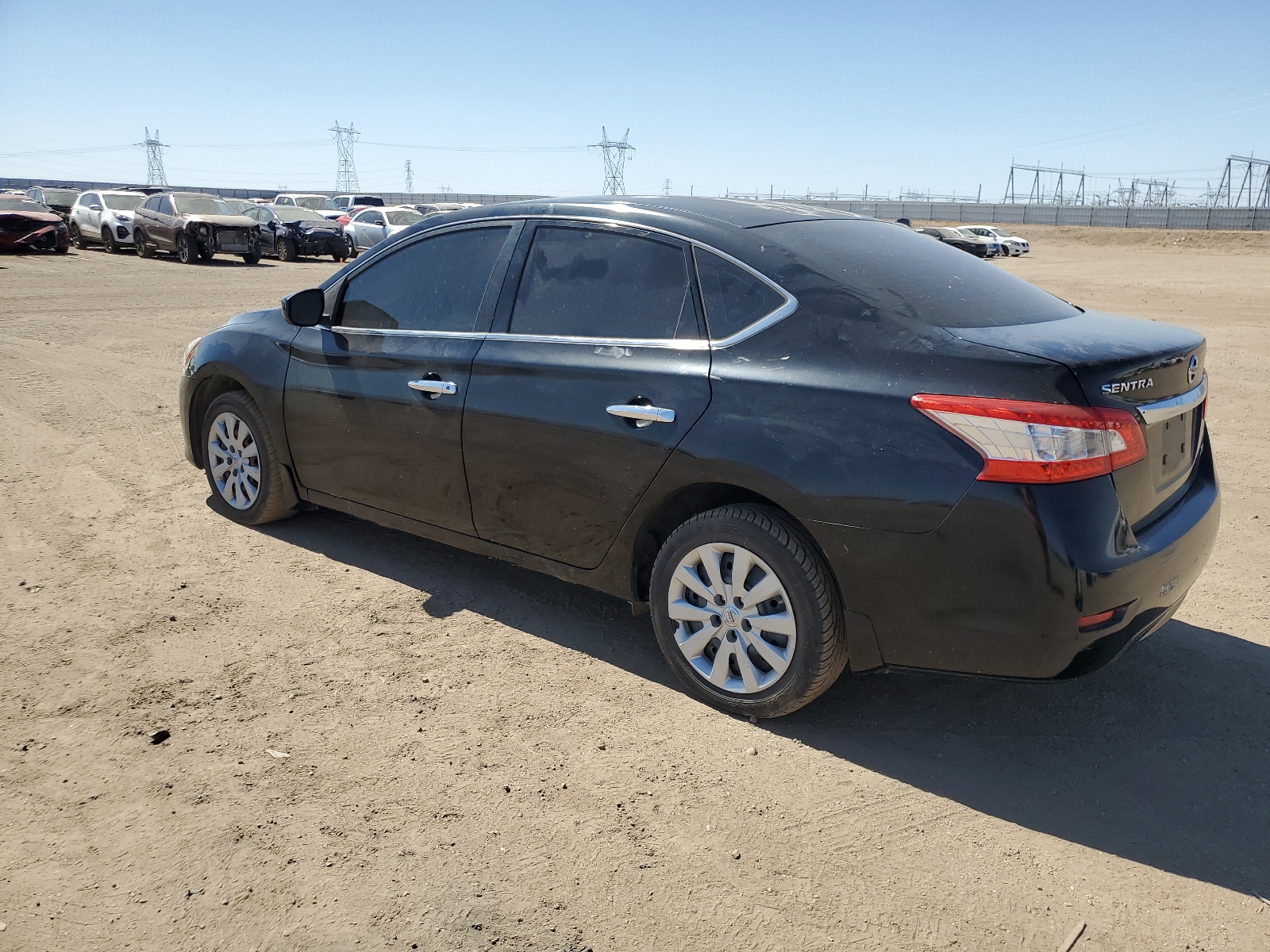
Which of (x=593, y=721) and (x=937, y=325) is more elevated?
(x=937, y=325)

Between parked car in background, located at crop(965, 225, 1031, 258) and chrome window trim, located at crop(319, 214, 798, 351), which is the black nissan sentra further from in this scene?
parked car in background, located at crop(965, 225, 1031, 258)

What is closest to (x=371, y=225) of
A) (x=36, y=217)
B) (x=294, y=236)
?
(x=294, y=236)

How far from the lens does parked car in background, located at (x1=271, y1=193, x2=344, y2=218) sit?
127ft

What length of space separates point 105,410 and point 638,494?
6.18 metres

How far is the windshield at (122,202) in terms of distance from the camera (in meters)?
27.3

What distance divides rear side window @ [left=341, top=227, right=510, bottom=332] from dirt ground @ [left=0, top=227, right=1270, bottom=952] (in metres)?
1.23

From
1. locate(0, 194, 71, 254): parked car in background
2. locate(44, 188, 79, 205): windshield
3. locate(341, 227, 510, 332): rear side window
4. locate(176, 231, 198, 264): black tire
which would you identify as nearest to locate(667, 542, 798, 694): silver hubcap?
locate(341, 227, 510, 332): rear side window

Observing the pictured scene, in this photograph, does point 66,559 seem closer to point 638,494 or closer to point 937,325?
point 638,494

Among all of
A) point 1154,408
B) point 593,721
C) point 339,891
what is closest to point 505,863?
point 339,891

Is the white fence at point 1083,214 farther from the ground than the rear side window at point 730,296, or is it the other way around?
the rear side window at point 730,296

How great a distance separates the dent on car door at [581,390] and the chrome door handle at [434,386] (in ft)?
0.35

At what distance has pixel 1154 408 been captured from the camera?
3076 mm

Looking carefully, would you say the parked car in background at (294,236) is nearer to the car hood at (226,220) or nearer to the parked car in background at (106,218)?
the car hood at (226,220)

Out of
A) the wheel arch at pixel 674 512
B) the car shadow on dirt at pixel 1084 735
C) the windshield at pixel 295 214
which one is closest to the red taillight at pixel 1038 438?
the wheel arch at pixel 674 512
